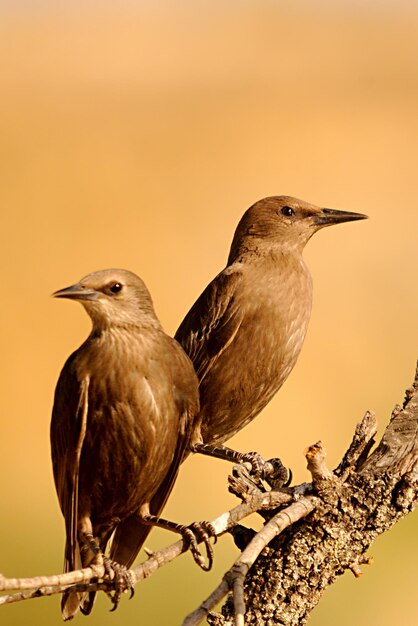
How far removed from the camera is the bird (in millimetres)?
5698

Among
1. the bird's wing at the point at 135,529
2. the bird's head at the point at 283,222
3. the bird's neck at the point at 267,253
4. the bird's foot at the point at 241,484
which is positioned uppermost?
the bird's head at the point at 283,222

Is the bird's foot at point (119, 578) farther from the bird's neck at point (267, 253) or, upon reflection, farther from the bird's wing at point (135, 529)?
the bird's neck at point (267, 253)

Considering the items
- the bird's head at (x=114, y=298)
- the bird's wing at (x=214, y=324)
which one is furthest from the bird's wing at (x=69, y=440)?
the bird's wing at (x=214, y=324)

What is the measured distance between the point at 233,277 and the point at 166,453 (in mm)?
1069

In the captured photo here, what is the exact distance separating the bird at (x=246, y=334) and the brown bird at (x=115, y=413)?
60 centimetres

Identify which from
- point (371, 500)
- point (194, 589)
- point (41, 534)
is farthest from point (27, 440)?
point (371, 500)

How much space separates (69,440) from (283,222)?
1.64 meters

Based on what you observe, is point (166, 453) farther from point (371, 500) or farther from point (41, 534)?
point (41, 534)

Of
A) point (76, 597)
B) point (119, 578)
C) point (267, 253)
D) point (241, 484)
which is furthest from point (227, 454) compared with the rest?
point (119, 578)

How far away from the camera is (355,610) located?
10.2 meters

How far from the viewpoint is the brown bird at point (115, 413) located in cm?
486

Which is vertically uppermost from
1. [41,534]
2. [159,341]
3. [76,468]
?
[159,341]

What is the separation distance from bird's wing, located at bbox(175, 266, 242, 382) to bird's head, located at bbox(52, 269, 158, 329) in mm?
772

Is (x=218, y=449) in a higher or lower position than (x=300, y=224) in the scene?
lower
